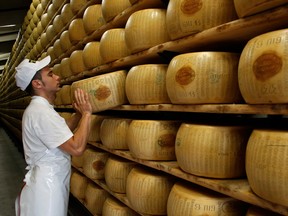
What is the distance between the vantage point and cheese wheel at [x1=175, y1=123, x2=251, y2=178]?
1.43 metres

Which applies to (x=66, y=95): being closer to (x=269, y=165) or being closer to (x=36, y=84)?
(x=36, y=84)

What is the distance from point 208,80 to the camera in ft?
4.75

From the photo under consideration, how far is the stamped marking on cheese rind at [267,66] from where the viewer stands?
108cm

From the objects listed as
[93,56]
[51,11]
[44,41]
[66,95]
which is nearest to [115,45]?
[93,56]

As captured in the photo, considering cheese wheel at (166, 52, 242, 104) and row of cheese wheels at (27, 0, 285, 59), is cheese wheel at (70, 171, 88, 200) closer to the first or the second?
row of cheese wheels at (27, 0, 285, 59)

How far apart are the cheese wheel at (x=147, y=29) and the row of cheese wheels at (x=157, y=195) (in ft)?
2.41

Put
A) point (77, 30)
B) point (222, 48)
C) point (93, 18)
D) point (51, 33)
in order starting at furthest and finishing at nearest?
point (51, 33), point (77, 30), point (93, 18), point (222, 48)

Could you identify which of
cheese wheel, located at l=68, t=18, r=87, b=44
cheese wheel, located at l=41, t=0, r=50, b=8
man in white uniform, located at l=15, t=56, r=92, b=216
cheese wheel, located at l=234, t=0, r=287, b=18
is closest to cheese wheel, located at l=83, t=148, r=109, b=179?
man in white uniform, located at l=15, t=56, r=92, b=216

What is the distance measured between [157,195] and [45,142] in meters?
0.68

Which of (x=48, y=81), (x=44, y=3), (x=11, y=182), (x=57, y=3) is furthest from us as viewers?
(x=44, y=3)

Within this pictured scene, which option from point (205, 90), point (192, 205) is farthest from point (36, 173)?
point (205, 90)

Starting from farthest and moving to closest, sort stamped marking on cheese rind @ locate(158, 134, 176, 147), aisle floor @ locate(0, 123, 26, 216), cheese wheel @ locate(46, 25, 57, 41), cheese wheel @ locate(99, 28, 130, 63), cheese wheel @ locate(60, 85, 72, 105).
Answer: cheese wheel @ locate(46, 25, 57, 41), aisle floor @ locate(0, 123, 26, 216), cheese wheel @ locate(60, 85, 72, 105), cheese wheel @ locate(99, 28, 130, 63), stamped marking on cheese rind @ locate(158, 134, 176, 147)

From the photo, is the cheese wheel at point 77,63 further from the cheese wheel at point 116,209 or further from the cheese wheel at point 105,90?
the cheese wheel at point 116,209

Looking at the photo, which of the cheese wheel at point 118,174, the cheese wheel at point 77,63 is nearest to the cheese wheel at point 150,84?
the cheese wheel at point 118,174
